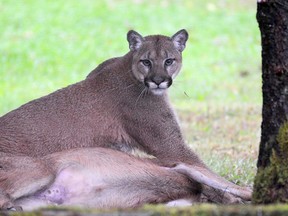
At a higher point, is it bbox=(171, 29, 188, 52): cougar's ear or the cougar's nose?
bbox=(171, 29, 188, 52): cougar's ear

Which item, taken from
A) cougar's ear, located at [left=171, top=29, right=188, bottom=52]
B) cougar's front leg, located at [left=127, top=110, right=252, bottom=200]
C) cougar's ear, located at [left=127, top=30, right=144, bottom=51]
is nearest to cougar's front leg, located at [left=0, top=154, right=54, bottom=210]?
cougar's front leg, located at [left=127, top=110, right=252, bottom=200]

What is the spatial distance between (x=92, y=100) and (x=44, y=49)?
11.8 m

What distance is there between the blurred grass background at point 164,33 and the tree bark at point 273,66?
494 cm

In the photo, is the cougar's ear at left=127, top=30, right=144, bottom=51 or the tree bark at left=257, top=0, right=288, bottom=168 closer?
the tree bark at left=257, top=0, right=288, bottom=168

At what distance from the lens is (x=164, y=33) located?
19297 mm

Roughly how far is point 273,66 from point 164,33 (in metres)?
14.1

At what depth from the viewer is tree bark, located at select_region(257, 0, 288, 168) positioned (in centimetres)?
529

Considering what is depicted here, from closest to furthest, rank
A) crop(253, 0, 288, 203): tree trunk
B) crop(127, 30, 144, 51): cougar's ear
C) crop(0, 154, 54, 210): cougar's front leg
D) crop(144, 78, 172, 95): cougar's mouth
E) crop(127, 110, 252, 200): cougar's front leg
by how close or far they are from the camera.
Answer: crop(253, 0, 288, 203): tree trunk
crop(0, 154, 54, 210): cougar's front leg
crop(127, 110, 252, 200): cougar's front leg
crop(144, 78, 172, 95): cougar's mouth
crop(127, 30, 144, 51): cougar's ear

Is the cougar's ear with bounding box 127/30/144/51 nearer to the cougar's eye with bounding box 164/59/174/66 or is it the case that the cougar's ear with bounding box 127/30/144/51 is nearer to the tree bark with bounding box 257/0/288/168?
the cougar's eye with bounding box 164/59/174/66

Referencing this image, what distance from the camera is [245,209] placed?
3848 millimetres

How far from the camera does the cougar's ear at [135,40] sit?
7.70 meters

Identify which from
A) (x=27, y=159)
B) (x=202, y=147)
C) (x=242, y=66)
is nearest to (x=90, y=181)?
(x=27, y=159)

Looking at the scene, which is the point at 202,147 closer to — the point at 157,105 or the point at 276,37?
the point at 157,105

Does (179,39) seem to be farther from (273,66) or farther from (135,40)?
(273,66)
